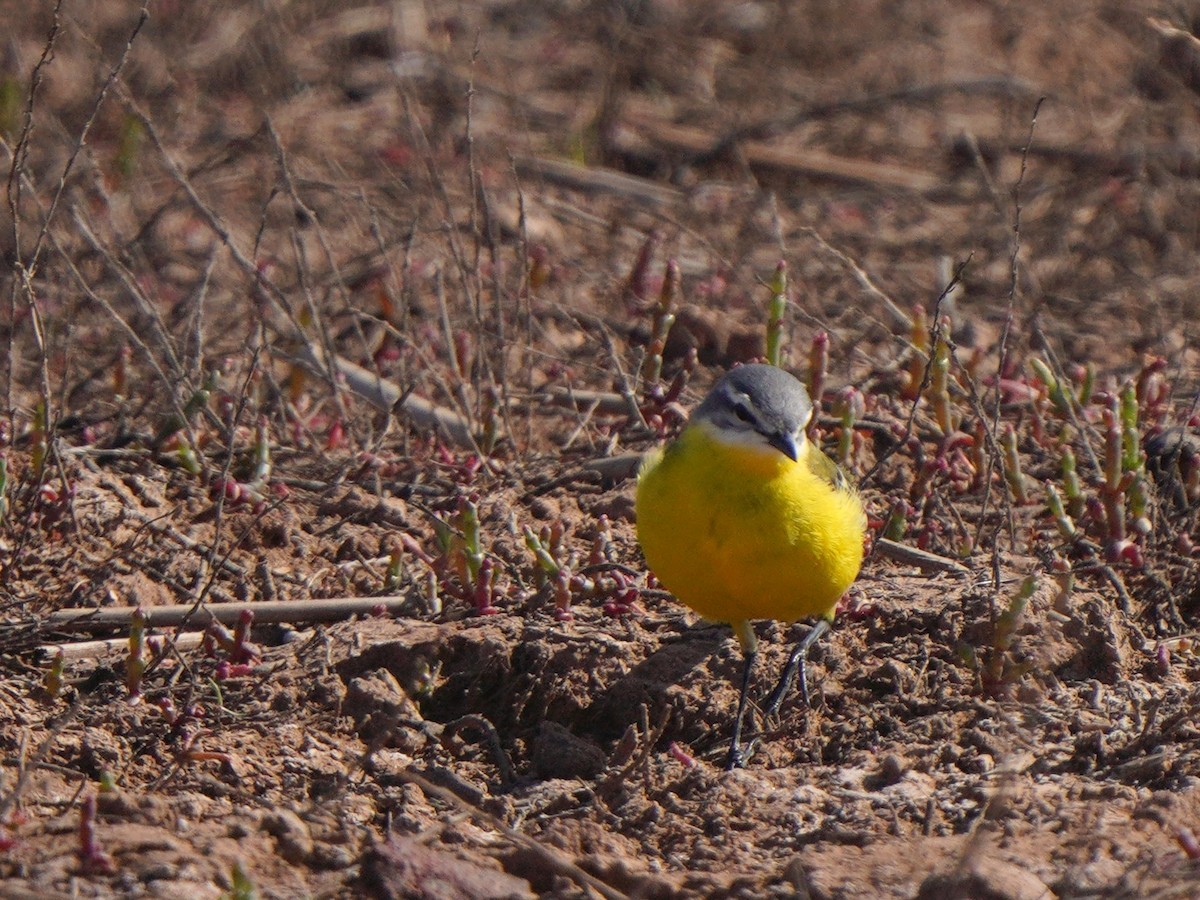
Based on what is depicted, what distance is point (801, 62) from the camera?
38.6 ft

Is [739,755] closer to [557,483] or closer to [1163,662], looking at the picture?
[1163,662]

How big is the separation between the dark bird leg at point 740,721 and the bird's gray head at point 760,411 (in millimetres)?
761

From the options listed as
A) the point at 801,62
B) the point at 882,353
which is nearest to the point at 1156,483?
the point at 882,353

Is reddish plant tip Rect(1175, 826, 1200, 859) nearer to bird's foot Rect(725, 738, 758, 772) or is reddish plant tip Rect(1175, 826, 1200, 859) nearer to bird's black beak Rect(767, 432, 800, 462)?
bird's foot Rect(725, 738, 758, 772)

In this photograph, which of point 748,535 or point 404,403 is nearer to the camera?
point 748,535

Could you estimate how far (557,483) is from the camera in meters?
6.70

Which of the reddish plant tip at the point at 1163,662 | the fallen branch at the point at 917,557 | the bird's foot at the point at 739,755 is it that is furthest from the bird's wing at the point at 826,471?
the reddish plant tip at the point at 1163,662

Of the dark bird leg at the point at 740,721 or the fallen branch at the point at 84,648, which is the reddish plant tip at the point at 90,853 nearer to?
the fallen branch at the point at 84,648

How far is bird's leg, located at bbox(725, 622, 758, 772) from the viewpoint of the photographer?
525cm

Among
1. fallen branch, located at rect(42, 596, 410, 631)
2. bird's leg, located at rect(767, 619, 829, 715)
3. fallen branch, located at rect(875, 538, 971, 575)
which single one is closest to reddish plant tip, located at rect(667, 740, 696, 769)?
bird's leg, located at rect(767, 619, 829, 715)

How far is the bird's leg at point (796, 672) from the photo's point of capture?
17.8ft

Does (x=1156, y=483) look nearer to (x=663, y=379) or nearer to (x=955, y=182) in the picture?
(x=663, y=379)

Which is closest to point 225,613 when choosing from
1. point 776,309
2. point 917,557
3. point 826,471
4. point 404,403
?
point 404,403

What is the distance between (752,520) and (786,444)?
29 centimetres
